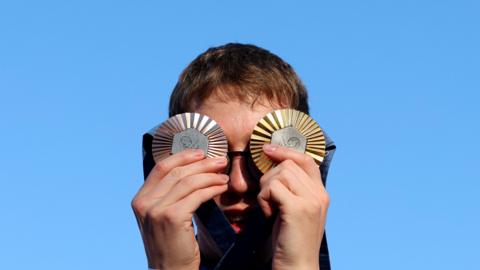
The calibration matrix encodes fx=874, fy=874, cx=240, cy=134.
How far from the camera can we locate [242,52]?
22.3 feet

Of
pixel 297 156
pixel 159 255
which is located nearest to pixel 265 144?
pixel 297 156

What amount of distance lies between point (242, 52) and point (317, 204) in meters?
1.71

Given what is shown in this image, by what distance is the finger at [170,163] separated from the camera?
5684mm

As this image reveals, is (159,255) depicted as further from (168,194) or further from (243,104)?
(243,104)

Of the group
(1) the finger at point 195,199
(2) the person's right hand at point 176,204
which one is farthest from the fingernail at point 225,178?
(1) the finger at point 195,199

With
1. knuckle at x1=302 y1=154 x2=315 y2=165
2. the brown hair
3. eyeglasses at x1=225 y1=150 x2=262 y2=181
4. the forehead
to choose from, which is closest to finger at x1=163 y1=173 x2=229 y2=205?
eyeglasses at x1=225 y1=150 x2=262 y2=181

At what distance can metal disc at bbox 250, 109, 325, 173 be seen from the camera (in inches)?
225

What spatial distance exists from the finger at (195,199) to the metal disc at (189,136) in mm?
272

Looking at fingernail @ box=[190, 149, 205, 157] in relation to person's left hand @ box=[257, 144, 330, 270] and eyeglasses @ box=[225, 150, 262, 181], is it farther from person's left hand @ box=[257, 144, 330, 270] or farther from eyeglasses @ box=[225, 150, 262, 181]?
person's left hand @ box=[257, 144, 330, 270]

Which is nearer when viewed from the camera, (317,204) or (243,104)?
(317,204)

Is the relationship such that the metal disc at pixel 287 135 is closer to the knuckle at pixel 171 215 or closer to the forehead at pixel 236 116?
the forehead at pixel 236 116

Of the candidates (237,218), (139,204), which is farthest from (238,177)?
(139,204)

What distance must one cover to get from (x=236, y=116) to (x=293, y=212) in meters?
0.84

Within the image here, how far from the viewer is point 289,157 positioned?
5.69m
